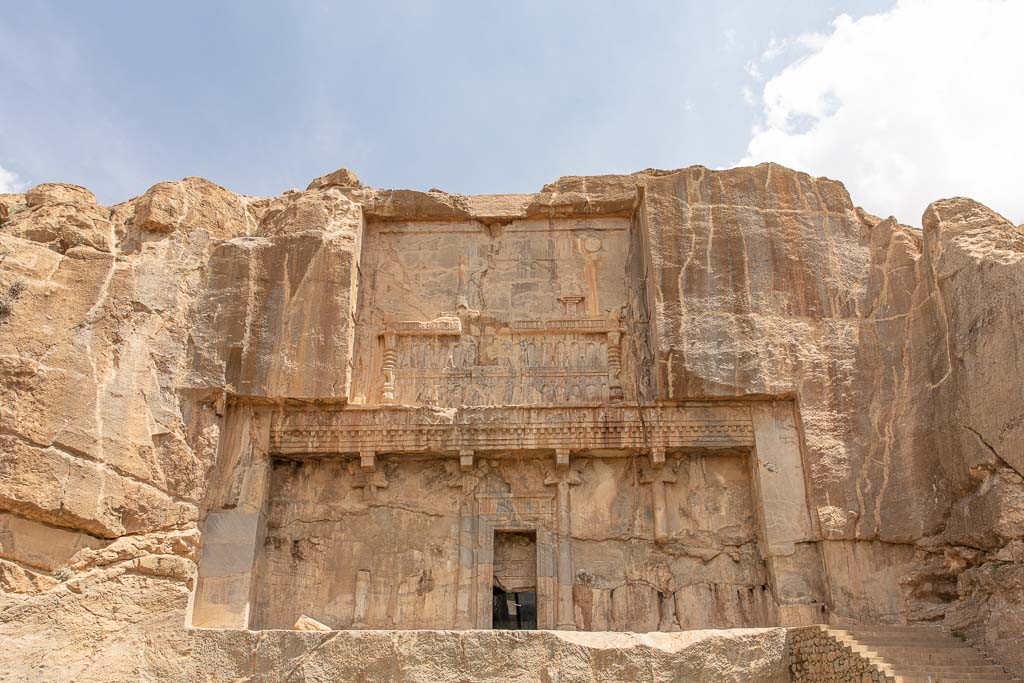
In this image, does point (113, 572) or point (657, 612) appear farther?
point (657, 612)

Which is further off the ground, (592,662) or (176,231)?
(176,231)

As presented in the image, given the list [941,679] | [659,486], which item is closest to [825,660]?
[941,679]

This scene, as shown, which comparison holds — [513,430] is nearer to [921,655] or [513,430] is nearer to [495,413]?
[495,413]

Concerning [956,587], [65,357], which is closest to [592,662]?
[956,587]

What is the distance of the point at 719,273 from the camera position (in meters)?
11.4

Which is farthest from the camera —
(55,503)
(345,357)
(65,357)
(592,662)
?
(345,357)

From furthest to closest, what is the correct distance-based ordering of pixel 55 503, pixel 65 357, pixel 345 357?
pixel 345 357 < pixel 65 357 < pixel 55 503

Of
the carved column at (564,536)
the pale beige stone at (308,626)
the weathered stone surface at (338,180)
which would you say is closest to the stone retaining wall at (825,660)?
the carved column at (564,536)

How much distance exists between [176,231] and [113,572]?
4.24 meters

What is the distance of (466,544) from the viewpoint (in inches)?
417

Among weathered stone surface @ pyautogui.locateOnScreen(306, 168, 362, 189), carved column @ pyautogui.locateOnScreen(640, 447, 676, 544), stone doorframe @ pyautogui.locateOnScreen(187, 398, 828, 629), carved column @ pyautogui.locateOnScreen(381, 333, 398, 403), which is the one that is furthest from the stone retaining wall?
weathered stone surface @ pyautogui.locateOnScreen(306, 168, 362, 189)

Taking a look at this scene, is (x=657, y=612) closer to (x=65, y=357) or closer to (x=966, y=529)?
(x=966, y=529)

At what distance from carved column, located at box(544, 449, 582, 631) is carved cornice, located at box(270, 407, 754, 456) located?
383 mm

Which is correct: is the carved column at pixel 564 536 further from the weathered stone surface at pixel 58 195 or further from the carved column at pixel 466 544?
the weathered stone surface at pixel 58 195
